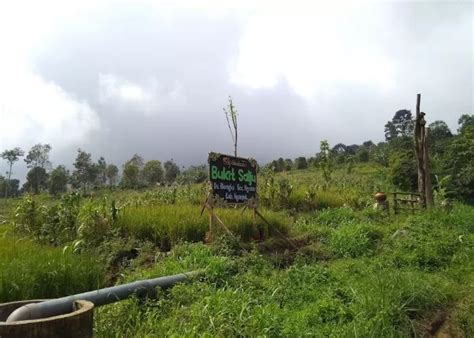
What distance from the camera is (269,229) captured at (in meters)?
9.69

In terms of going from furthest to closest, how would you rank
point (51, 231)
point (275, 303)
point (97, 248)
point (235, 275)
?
point (51, 231), point (97, 248), point (235, 275), point (275, 303)

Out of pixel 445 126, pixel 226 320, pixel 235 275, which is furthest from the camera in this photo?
pixel 445 126

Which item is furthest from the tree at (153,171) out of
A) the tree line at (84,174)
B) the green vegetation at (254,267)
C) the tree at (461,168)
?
the green vegetation at (254,267)

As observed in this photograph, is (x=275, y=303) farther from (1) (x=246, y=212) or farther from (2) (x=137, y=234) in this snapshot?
(1) (x=246, y=212)

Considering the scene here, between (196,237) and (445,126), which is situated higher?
(445,126)

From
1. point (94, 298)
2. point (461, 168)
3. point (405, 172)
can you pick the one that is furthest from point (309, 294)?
point (405, 172)

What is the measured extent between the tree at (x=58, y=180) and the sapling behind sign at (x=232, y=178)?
34.5 metres

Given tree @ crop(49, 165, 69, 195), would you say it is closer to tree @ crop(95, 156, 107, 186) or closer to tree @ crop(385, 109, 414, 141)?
tree @ crop(95, 156, 107, 186)

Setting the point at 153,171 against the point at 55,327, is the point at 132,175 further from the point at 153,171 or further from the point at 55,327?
the point at 55,327

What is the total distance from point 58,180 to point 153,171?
8940mm

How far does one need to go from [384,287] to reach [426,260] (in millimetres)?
2260

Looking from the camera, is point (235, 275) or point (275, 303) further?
point (235, 275)

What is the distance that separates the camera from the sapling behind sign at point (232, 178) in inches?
342

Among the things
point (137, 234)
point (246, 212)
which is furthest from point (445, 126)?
point (137, 234)
